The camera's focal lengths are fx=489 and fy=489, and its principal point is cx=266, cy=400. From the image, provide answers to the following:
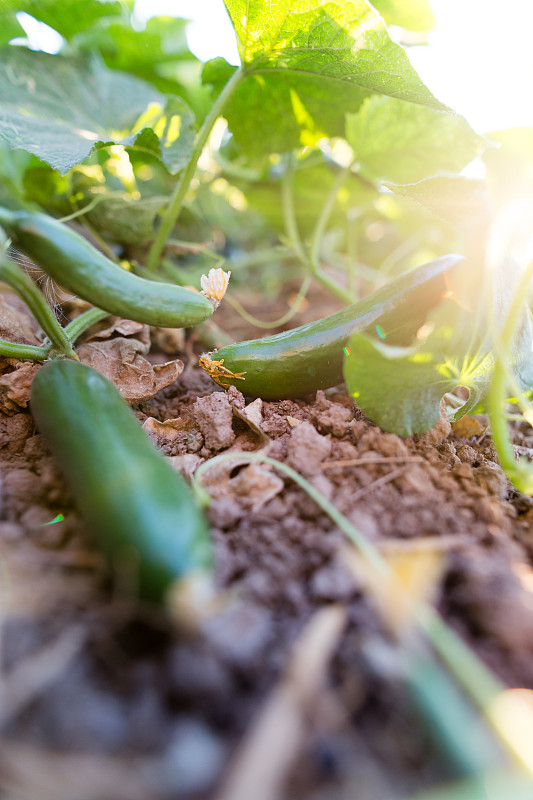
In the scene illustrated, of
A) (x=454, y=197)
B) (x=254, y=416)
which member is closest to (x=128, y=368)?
(x=254, y=416)

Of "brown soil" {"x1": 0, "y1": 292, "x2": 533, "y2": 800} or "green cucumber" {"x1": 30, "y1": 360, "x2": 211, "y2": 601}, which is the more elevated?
"green cucumber" {"x1": 30, "y1": 360, "x2": 211, "y2": 601}

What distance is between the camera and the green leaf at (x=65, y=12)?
6.26ft

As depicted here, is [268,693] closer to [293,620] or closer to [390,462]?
[293,620]

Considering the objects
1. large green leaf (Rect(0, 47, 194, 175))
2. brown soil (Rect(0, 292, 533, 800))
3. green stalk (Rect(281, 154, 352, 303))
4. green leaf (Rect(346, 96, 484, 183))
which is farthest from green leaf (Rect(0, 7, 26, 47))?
brown soil (Rect(0, 292, 533, 800))

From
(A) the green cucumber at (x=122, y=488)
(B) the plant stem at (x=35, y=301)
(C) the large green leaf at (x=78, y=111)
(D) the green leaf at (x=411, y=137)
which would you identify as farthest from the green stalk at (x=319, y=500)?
(D) the green leaf at (x=411, y=137)

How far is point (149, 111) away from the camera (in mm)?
2088

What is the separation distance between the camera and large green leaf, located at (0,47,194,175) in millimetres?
1572

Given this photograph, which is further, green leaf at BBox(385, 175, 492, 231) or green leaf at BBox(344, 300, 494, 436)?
green leaf at BBox(385, 175, 492, 231)

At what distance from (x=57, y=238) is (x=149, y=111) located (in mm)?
1352

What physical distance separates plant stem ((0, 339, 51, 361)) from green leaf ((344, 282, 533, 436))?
785 mm

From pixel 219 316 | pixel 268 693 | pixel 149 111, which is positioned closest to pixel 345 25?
pixel 149 111

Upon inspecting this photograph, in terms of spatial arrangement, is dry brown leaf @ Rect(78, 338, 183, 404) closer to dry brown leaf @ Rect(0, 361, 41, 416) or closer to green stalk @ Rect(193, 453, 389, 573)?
dry brown leaf @ Rect(0, 361, 41, 416)

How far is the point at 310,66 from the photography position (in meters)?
1.59

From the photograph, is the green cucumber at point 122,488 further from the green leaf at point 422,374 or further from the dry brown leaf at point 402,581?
the green leaf at point 422,374
